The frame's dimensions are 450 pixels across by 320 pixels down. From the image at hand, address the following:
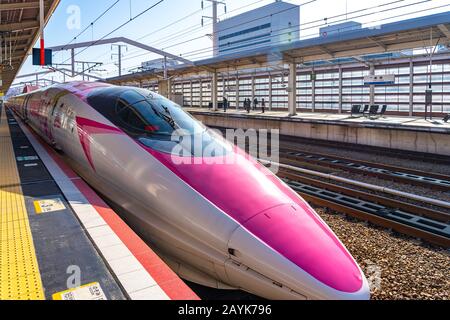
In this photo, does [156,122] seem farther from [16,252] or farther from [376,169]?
[376,169]

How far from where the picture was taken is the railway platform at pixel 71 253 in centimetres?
330

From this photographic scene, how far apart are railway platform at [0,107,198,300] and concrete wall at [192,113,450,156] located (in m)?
13.3

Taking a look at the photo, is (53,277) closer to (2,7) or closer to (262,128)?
(2,7)

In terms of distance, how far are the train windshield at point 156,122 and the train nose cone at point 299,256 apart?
1756mm

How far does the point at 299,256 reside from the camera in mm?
3781

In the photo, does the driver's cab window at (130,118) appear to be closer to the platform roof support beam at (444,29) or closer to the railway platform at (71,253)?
the railway platform at (71,253)

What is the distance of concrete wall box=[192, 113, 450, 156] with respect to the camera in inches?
579

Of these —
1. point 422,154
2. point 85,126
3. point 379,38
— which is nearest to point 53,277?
point 85,126

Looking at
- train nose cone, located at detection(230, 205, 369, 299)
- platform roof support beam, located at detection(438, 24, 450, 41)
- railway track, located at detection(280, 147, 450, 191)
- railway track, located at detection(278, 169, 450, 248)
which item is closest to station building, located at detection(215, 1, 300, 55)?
platform roof support beam, located at detection(438, 24, 450, 41)

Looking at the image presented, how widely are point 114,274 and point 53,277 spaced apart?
564 millimetres

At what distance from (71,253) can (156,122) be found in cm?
281

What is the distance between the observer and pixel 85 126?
23.4 ft

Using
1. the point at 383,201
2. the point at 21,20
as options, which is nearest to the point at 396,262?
the point at 383,201

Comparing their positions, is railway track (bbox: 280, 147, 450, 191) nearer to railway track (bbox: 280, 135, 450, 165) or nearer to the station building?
railway track (bbox: 280, 135, 450, 165)
